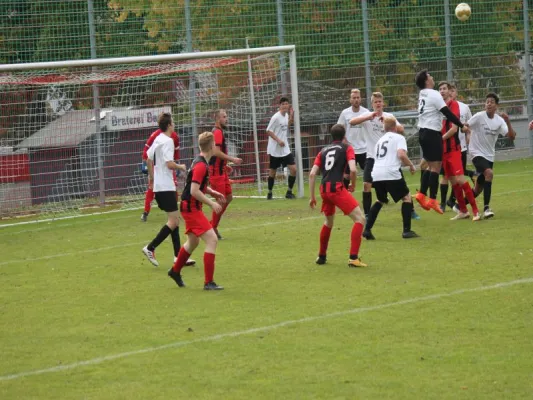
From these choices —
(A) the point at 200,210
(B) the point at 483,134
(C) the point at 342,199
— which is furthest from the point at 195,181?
(B) the point at 483,134

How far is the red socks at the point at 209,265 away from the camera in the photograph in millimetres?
11266

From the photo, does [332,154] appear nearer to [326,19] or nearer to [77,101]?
[77,101]

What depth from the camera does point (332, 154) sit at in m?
12.6

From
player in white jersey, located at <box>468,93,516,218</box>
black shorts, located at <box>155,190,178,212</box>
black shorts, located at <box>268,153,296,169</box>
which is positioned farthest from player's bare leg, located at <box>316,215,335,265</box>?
black shorts, located at <box>268,153,296,169</box>

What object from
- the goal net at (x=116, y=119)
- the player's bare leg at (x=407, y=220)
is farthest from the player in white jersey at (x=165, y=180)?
the goal net at (x=116, y=119)

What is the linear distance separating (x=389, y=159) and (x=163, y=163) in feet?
10.6

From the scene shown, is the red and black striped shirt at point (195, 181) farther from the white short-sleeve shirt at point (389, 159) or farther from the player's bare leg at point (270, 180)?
Result: the player's bare leg at point (270, 180)

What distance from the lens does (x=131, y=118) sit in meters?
21.6

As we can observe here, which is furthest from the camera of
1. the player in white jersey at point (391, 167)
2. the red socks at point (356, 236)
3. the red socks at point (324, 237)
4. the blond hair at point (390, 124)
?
the blond hair at point (390, 124)

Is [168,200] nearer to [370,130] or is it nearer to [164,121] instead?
[164,121]

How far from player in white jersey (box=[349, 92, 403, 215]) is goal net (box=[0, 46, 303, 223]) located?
3512 millimetres

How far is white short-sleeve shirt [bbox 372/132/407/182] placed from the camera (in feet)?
46.2

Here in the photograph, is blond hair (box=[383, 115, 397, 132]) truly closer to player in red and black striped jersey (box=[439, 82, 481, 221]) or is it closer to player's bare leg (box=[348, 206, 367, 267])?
player in red and black striped jersey (box=[439, 82, 481, 221])

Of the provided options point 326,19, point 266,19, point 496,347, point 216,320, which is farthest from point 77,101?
point 496,347
